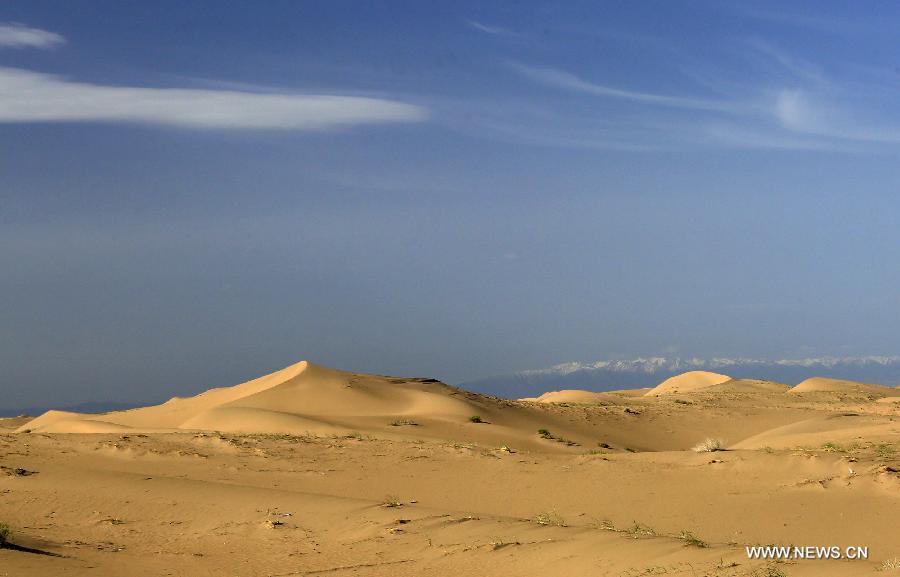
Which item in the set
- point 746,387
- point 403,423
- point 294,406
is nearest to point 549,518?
point 403,423

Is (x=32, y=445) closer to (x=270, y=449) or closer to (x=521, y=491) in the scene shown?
(x=270, y=449)

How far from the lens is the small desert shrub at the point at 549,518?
15694 mm

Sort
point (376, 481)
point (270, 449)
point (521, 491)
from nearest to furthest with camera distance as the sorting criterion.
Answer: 1. point (521, 491)
2. point (376, 481)
3. point (270, 449)

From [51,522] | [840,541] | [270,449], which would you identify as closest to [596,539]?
[840,541]

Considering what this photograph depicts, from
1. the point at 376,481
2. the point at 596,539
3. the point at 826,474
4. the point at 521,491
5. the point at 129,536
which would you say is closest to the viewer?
the point at 596,539

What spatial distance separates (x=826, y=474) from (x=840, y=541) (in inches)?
142

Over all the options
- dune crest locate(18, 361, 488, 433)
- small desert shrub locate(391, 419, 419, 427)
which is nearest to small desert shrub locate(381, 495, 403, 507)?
dune crest locate(18, 361, 488, 433)

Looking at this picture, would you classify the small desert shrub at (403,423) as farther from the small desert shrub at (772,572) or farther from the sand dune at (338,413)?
the small desert shrub at (772,572)

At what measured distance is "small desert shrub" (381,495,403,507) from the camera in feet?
57.9

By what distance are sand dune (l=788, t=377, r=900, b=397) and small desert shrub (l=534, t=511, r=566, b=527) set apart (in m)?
46.6

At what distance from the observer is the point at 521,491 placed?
1998cm

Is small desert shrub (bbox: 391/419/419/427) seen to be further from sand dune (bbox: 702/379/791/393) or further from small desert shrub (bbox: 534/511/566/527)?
sand dune (bbox: 702/379/791/393)

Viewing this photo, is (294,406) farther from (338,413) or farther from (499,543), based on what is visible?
(499,543)

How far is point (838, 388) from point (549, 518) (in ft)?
172
